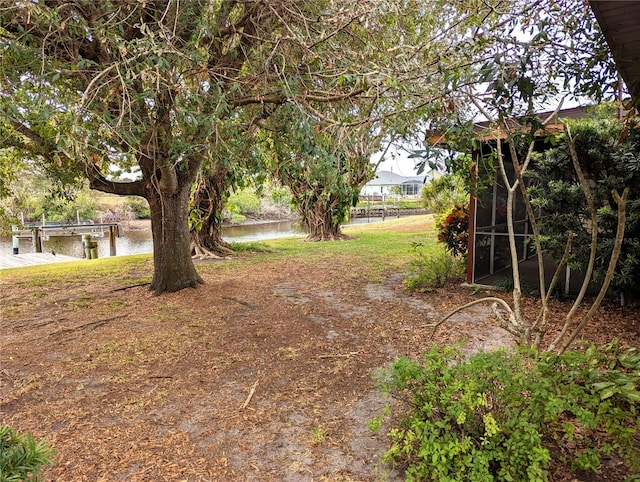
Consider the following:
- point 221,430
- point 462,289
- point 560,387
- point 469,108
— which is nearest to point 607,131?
point 469,108

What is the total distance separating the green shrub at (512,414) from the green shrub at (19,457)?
1.53 metres

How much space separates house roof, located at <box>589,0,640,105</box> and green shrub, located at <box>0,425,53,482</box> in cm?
302

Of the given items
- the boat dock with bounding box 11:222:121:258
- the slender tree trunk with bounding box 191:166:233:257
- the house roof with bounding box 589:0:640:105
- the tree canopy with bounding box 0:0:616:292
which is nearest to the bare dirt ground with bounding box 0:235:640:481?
the tree canopy with bounding box 0:0:616:292

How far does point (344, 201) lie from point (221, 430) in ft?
9.91

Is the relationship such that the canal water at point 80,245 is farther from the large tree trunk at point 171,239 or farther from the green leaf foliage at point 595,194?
the green leaf foliage at point 595,194

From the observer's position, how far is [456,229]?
7062 mm

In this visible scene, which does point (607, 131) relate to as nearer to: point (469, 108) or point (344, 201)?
point (469, 108)

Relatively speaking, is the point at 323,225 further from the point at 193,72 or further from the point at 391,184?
the point at 391,184

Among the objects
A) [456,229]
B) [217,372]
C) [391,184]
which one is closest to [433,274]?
[456,229]

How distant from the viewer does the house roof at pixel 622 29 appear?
6.40ft

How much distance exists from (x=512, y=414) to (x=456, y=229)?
17.7 ft

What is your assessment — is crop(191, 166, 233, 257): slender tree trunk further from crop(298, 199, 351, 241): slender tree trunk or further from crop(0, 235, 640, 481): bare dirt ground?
crop(298, 199, 351, 241): slender tree trunk

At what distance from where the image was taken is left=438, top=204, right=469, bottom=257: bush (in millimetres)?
6938

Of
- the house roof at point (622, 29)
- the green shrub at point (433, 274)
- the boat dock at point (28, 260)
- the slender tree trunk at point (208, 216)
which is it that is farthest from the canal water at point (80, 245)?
the house roof at point (622, 29)
